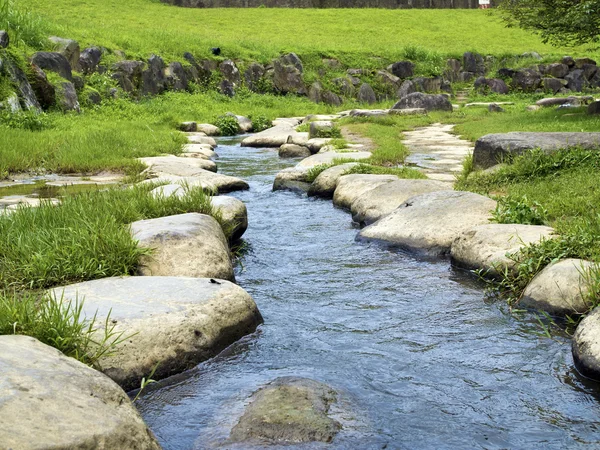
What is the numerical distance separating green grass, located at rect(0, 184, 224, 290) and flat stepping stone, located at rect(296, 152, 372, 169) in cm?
419

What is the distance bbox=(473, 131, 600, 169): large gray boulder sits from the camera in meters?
7.41

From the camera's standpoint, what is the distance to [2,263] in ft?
14.1

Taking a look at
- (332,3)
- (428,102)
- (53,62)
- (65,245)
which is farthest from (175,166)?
(332,3)

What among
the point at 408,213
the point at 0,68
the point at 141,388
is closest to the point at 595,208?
the point at 408,213

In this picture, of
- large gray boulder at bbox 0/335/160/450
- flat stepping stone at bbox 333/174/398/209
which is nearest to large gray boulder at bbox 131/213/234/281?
large gray boulder at bbox 0/335/160/450

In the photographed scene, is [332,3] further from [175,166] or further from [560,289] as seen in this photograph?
[560,289]

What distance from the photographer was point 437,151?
11.3 meters

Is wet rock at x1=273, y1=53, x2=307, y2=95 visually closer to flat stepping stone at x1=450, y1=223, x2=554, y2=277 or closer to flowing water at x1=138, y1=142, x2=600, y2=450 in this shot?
flowing water at x1=138, y1=142, x2=600, y2=450

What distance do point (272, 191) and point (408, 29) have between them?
1194 inches

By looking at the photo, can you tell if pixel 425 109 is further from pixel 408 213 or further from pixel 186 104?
pixel 408 213

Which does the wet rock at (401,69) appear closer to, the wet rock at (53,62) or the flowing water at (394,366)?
the wet rock at (53,62)

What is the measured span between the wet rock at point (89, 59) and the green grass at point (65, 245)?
12703 mm

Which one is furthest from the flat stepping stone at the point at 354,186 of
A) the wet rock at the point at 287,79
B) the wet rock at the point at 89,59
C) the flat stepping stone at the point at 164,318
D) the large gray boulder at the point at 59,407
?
the wet rock at the point at 287,79

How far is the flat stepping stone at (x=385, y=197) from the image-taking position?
6602mm
